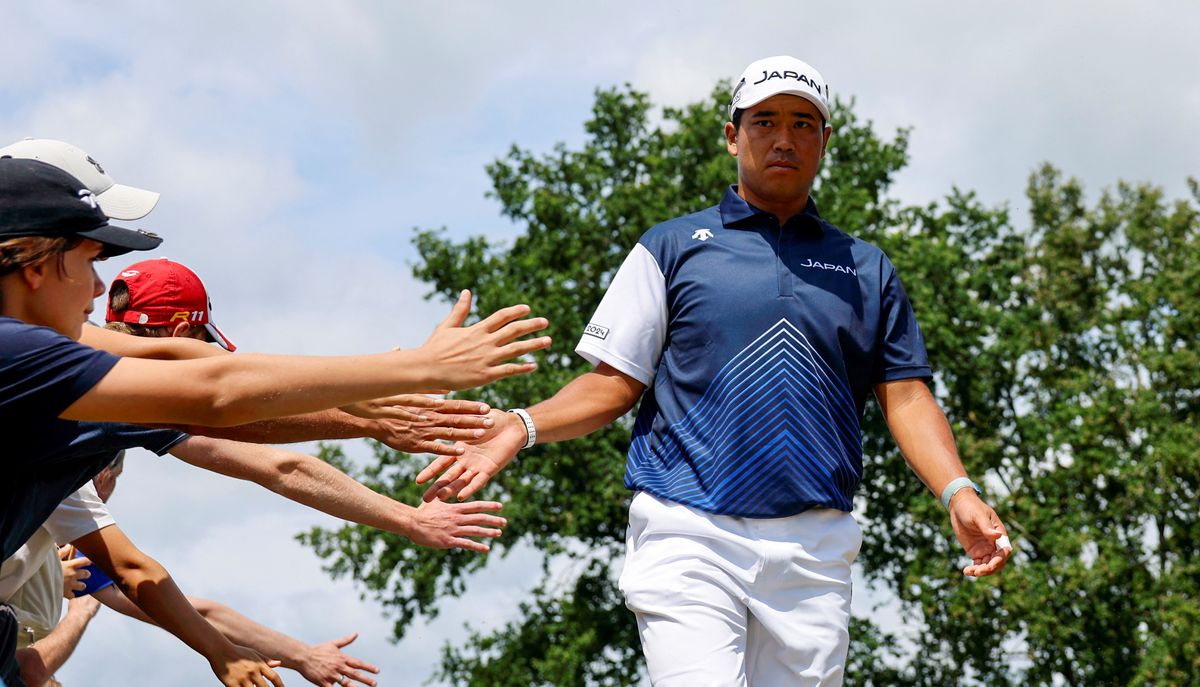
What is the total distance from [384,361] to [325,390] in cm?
17

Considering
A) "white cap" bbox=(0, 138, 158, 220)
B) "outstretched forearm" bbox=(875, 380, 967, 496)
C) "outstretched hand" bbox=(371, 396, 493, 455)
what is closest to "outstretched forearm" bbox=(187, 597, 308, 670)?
"outstretched hand" bbox=(371, 396, 493, 455)

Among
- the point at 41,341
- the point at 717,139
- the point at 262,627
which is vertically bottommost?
the point at 262,627

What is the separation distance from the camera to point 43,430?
12.3ft

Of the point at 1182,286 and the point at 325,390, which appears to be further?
the point at 1182,286

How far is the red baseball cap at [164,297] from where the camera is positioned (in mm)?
5547

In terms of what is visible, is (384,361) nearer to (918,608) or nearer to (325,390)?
(325,390)

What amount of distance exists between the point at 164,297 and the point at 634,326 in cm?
189

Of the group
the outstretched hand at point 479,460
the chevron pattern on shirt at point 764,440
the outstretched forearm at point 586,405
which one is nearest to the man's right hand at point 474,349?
the outstretched hand at point 479,460

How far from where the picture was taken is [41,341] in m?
3.52

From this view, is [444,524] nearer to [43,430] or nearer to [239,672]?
[239,672]

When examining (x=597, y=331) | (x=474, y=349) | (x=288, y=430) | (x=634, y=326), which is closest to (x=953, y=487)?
(x=634, y=326)

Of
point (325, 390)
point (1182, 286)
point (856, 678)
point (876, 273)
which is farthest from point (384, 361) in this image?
point (1182, 286)

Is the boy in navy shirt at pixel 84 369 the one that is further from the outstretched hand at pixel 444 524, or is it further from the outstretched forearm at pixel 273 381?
the outstretched hand at pixel 444 524

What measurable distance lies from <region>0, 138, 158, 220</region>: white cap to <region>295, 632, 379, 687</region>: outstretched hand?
7.39 ft
